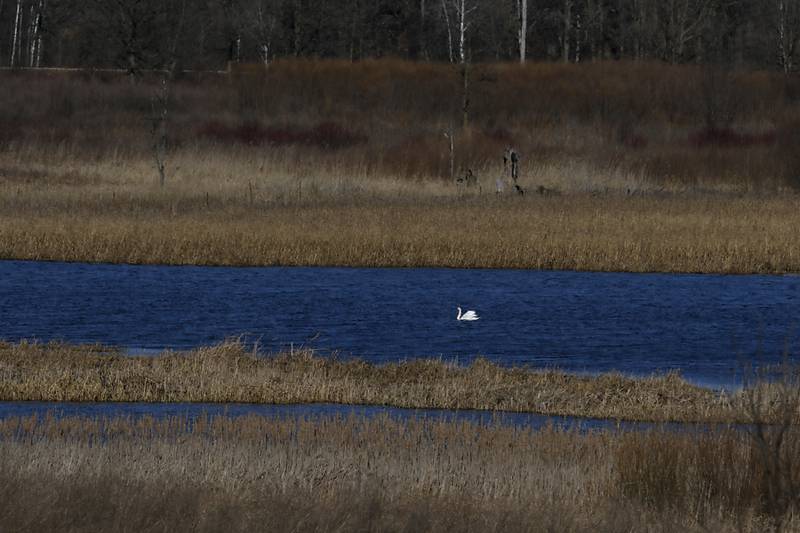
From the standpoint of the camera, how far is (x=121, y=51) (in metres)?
61.1

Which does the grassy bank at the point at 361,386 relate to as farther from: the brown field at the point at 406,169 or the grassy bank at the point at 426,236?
the brown field at the point at 406,169

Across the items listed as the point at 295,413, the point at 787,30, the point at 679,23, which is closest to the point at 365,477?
the point at 295,413

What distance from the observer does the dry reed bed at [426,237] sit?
29.2 metres

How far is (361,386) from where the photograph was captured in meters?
16.4

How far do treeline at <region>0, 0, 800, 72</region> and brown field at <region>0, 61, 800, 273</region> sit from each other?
6.11 metres

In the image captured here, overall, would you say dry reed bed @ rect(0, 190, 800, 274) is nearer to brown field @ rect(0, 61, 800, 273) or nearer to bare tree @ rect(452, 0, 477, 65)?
brown field @ rect(0, 61, 800, 273)

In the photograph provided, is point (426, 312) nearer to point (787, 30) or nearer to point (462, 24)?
point (462, 24)

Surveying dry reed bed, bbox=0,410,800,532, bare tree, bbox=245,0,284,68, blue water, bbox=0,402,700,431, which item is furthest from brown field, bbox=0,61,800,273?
dry reed bed, bbox=0,410,800,532

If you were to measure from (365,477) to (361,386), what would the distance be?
5.16 m

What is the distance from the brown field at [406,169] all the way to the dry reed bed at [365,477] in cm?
1630

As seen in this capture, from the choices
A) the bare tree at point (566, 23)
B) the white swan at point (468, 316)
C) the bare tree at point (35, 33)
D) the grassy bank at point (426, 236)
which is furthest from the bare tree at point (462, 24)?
the white swan at point (468, 316)

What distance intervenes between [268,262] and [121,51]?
3357 centimetres

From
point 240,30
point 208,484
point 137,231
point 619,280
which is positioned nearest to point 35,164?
point 137,231

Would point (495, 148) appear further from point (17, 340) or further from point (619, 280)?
point (17, 340)
